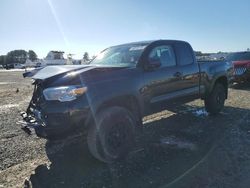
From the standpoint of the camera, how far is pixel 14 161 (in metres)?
4.84

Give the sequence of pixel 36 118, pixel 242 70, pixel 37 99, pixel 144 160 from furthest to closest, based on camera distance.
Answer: pixel 242 70, pixel 144 160, pixel 37 99, pixel 36 118

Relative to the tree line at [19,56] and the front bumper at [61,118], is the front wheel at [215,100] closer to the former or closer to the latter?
the front bumper at [61,118]

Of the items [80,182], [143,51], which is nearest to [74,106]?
[80,182]

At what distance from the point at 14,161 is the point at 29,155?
321 millimetres

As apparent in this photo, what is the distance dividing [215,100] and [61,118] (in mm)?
4984

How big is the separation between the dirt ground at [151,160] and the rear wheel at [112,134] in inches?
7.4

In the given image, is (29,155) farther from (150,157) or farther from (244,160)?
(244,160)

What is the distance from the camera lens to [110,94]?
455 centimetres

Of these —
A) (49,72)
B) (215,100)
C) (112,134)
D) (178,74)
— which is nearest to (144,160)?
(112,134)

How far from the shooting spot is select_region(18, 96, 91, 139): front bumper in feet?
13.5

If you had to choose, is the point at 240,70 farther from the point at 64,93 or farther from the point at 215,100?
the point at 64,93

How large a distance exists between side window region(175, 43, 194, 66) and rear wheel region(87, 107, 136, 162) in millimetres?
2196

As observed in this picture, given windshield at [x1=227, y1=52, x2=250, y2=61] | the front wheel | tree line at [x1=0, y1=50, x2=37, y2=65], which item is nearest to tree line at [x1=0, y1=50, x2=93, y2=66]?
tree line at [x1=0, y1=50, x2=37, y2=65]

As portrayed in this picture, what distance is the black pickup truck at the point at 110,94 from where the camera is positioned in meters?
4.18
